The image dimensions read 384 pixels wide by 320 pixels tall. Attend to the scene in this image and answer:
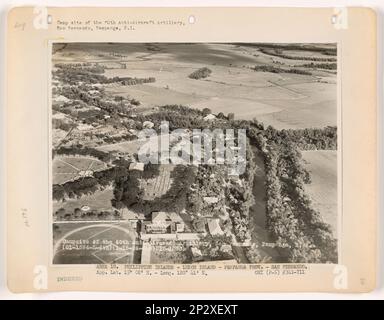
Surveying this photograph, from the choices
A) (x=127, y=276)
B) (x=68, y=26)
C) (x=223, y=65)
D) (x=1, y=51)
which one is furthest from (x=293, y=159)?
(x=1, y=51)

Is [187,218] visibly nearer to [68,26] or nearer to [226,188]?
[226,188]

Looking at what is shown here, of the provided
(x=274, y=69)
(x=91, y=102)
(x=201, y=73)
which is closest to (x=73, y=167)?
(x=91, y=102)

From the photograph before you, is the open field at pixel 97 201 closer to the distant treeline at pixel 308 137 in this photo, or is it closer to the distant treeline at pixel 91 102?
the distant treeline at pixel 91 102

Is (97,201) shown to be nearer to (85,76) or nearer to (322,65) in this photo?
(85,76)

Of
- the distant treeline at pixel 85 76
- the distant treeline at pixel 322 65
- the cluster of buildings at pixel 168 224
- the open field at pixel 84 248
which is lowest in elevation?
the open field at pixel 84 248

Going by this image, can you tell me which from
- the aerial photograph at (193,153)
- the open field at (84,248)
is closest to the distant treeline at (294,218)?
the aerial photograph at (193,153)

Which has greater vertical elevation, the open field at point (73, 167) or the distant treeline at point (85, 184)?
the open field at point (73, 167)

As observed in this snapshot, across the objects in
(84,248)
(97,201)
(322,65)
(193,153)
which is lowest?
(84,248)

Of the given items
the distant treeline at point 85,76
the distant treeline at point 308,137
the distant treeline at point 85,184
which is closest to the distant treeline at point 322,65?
the distant treeline at point 308,137
